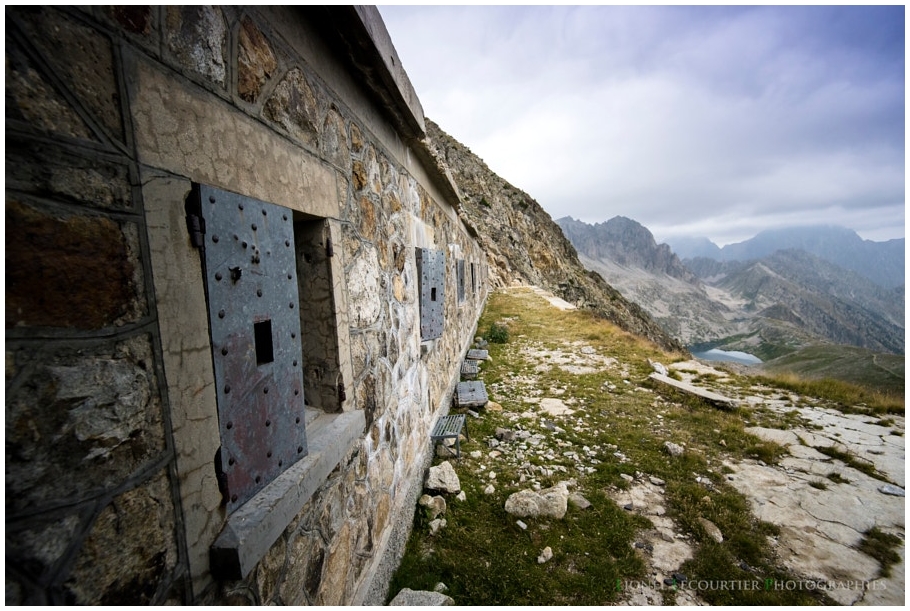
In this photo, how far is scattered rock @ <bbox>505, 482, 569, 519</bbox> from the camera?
3.59 m

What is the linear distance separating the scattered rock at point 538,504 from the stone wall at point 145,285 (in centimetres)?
212

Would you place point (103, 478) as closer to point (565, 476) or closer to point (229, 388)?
point (229, 388)

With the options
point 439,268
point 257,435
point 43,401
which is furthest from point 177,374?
point 439,268

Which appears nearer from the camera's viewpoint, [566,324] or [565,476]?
[565,476]

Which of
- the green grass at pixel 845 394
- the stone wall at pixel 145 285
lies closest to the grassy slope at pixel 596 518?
the stone wall at pixel 145 285

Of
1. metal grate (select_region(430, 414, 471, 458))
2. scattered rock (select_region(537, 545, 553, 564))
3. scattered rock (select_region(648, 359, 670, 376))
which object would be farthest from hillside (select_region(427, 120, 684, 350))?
scattered rock (select_region(537, 545, 553, 564))

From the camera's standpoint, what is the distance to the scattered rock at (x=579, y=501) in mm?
3723

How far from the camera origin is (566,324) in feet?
42.0

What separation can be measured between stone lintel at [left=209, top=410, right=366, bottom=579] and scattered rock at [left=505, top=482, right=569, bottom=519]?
240cm

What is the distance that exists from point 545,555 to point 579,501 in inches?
34.6

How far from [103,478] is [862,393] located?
390 inches

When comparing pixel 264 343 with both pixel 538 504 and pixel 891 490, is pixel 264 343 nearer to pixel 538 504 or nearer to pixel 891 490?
pixel 538 504

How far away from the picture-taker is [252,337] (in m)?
1.38

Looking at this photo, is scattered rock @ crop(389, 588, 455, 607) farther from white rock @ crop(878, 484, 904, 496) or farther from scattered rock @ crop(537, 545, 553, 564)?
white rock @ crop(878, 484, 904, 496)
